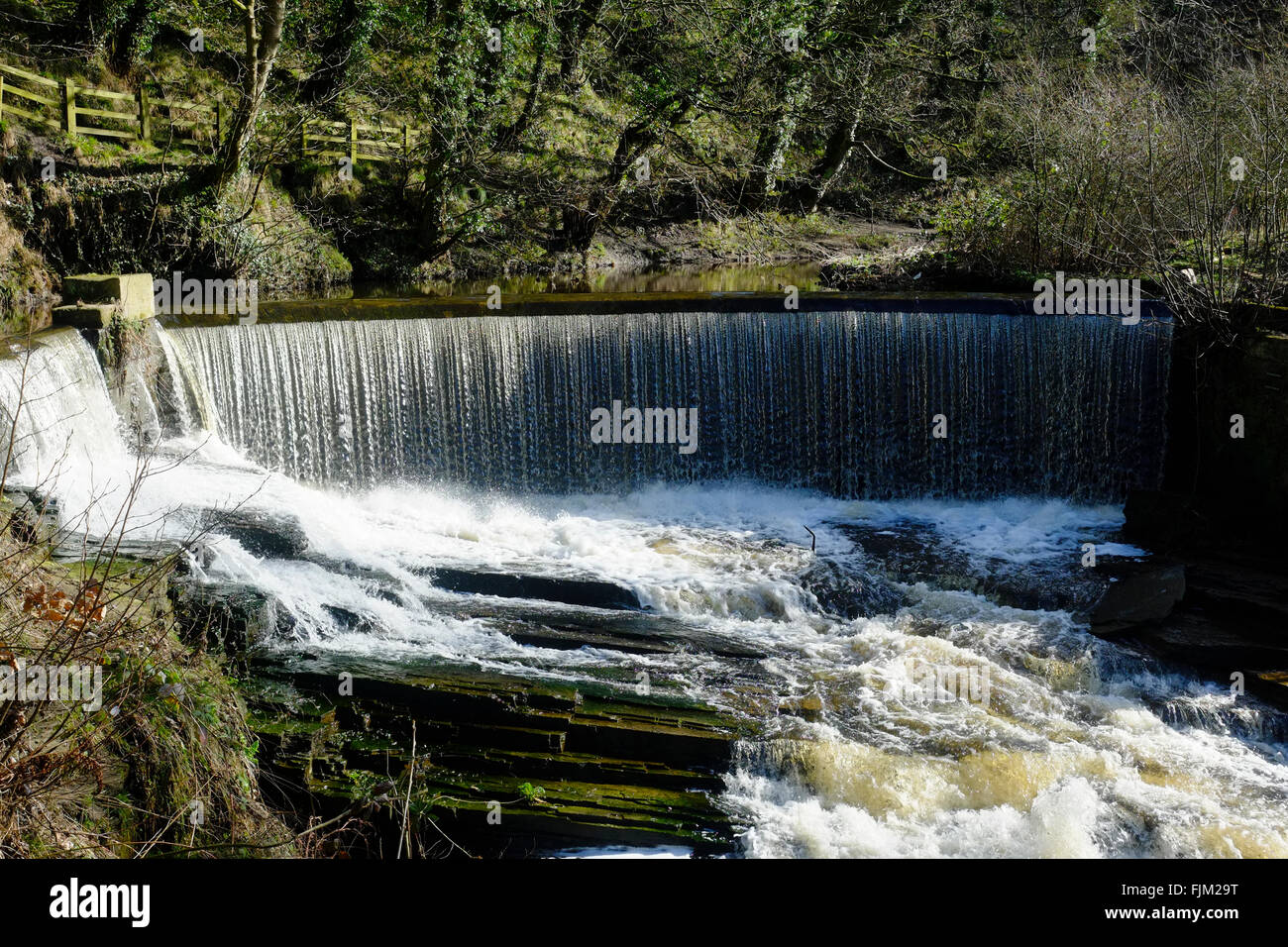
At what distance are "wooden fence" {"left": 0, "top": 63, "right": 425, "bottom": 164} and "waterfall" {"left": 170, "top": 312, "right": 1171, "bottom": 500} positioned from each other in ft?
21.2

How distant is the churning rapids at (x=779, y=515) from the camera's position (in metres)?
A: 6.36

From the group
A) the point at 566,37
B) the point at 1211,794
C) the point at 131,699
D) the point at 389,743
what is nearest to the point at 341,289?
the point at 566,37

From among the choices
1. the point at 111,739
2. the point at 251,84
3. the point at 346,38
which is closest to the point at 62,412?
the point at 111,739

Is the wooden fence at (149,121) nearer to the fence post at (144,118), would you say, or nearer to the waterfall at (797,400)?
the fence post at (144,118)

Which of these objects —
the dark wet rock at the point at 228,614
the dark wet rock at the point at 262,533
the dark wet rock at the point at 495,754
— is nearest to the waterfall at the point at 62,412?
the dark wet rock at the point at 262,533

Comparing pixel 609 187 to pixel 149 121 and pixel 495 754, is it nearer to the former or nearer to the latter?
pixel 149 121

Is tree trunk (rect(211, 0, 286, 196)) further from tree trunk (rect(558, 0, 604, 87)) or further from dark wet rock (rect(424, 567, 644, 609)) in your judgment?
dark wet rock (rect(424, 567, 644, 609))

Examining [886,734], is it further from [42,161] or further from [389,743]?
[42,161]

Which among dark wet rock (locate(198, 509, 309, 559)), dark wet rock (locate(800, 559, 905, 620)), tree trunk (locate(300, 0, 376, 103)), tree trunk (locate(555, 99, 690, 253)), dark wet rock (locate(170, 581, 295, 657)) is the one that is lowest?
dark wet rock (locate(800, 559, 905, 620))

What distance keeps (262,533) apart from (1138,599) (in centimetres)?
675

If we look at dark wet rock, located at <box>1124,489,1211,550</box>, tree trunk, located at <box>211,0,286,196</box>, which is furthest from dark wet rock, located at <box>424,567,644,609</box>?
tree trunk, located at <box>211,0,286,196</box>

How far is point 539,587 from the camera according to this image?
28.3ft

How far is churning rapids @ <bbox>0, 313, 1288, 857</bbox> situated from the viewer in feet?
20.9

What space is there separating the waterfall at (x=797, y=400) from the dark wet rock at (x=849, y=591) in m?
2.51
